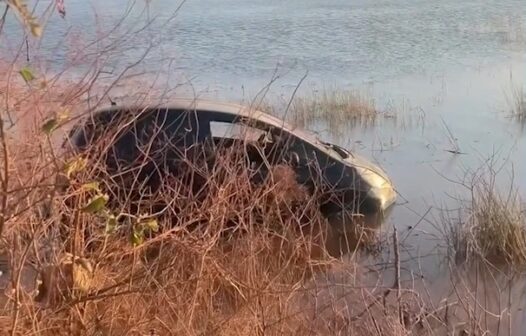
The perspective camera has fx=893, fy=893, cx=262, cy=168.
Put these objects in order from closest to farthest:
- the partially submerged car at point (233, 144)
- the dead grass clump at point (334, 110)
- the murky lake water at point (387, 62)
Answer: the partially submerged car at point (233, 144) < the murky lake water at point (387, 62) < the dead grass clump at point (334, 110)

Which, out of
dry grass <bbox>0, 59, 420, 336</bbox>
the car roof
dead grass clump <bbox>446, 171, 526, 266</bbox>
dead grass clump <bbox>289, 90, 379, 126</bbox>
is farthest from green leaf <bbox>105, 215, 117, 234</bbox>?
dead grass clump <bbox>289, 90, 379, 126</bbox>

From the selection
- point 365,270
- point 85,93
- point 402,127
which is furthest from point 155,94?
point 402,127

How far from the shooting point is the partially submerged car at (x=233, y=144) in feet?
18.1

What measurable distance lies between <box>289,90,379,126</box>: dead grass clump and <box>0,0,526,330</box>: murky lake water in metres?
0.38

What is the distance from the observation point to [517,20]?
24797 millimetres

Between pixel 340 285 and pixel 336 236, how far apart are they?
2685mm

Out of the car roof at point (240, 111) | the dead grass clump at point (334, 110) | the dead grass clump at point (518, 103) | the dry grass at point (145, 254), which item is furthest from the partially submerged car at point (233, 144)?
the dead grass clump at point (518, 103)

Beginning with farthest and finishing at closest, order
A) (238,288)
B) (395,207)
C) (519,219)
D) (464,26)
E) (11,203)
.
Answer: (464,26), (395,207), (519,219), (238,288), (11,203)

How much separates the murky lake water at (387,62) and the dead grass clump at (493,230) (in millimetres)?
411

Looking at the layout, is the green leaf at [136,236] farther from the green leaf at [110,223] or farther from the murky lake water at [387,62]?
the murky lake water at [387,62]

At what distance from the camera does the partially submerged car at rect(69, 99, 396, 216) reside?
5504mm

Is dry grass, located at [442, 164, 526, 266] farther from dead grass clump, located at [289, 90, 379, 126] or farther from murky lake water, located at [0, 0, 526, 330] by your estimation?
dead grass clump, located at [289, 90, 379, 126]

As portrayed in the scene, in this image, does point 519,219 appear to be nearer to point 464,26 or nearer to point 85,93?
point 85,93

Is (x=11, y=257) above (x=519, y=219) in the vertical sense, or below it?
above
